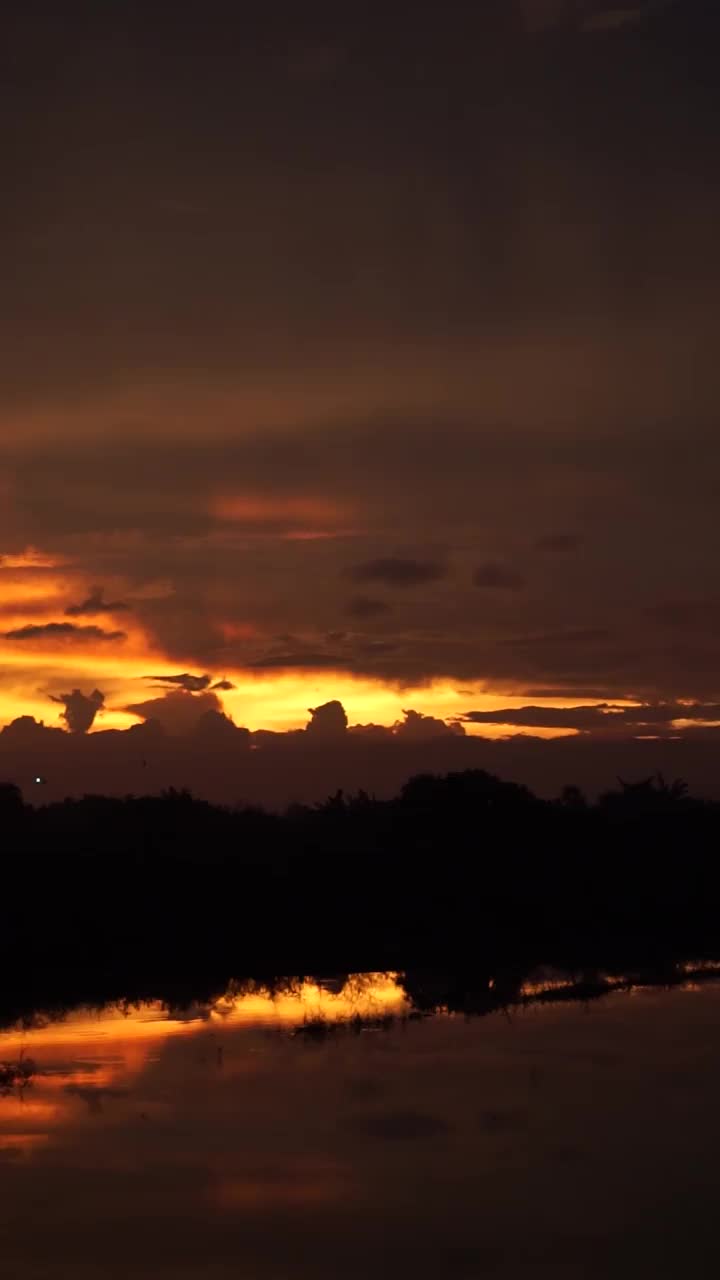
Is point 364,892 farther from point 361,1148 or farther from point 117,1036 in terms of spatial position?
point 361,1148

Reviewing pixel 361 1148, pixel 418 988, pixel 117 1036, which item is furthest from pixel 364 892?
pixel 361 1148

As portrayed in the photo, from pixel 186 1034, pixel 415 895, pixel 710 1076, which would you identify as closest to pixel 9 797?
pixel 415 895

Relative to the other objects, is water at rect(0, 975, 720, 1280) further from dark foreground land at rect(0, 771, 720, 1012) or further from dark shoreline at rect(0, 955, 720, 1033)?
dark foreground land at rect(0, 771, 720, 1012)

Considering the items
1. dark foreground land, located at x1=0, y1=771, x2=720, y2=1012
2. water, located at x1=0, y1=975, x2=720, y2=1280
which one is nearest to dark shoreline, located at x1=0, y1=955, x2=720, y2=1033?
dark foreground land, located at x1=0, y1=771, x2=720, y2=1012

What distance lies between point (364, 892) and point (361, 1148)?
29.0 m

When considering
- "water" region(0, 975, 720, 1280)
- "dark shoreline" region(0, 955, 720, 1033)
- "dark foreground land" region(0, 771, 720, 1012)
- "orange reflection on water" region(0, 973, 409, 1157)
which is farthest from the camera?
"dark foreground land" region(0, 771, 720, 1012)

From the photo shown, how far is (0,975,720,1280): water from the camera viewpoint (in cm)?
1489

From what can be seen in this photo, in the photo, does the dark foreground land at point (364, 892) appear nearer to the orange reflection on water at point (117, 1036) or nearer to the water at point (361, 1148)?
the orange reflection on water at point (117, 1036)

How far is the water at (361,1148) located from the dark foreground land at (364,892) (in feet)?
26.1

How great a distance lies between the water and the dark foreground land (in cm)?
796

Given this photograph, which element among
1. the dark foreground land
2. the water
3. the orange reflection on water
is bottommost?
the water

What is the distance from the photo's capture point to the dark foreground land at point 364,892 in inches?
1497

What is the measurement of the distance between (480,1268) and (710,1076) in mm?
10026

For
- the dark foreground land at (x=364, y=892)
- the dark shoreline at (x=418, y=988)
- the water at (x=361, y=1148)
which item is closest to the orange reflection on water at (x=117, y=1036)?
the water at (x=361, y=1148)
